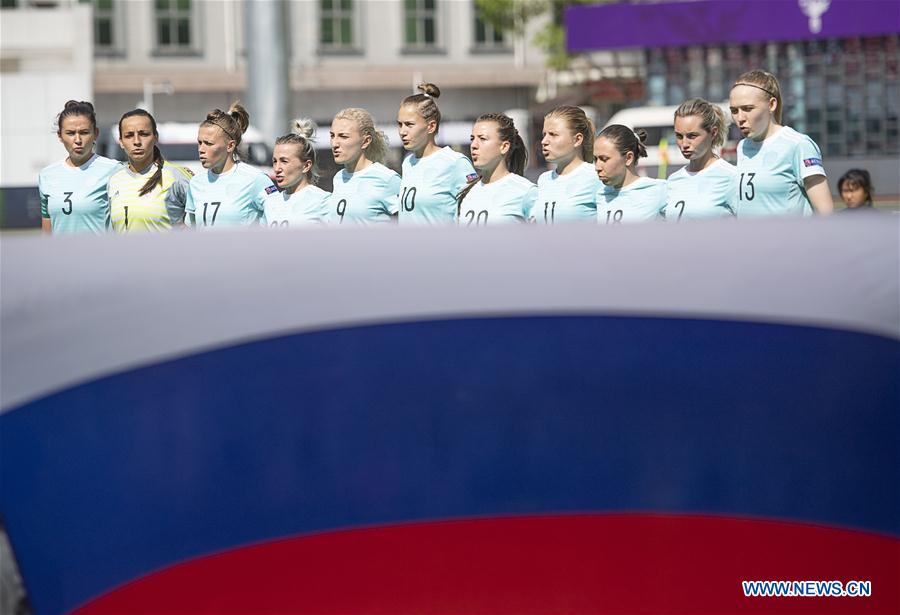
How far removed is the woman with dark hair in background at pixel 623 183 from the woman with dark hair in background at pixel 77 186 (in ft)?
5.77

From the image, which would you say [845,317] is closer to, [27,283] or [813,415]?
[813,415]

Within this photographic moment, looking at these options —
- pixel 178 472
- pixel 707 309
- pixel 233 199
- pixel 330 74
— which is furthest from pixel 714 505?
pixel 330 74

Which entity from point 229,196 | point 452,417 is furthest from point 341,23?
point 452,417

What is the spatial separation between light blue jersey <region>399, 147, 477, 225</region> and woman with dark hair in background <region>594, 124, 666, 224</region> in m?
0.61

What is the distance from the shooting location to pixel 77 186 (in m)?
5.07

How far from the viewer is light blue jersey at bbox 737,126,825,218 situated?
15.0 feet

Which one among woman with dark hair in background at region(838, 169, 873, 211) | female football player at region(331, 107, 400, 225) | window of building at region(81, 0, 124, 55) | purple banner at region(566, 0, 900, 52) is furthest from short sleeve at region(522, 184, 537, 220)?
window of building at region(81, 0, 124, 55)

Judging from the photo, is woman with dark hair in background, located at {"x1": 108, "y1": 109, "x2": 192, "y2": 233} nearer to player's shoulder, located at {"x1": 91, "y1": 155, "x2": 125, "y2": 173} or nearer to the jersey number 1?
player's shoulder, located at {"x1": 91, "y1": 155, "x2": 125, "y2": 173}

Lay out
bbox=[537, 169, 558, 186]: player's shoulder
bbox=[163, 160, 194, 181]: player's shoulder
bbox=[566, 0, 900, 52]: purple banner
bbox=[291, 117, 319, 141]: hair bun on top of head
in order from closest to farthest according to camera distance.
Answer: bbox=[537, 169, 558, 186]: player's shoulder
bbox=[163, 160, 194, 181]: player's shoulder
bbox=[291, 117, 319, 141]: hair bun on top of head
bbox=[566, 0, 900, 52]: purple banner

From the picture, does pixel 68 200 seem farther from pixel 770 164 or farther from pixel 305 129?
pixel 770 164

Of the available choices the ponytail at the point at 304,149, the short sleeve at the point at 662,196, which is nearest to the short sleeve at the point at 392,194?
the ponytail at the point at 304,149

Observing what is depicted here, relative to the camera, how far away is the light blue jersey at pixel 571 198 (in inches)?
176

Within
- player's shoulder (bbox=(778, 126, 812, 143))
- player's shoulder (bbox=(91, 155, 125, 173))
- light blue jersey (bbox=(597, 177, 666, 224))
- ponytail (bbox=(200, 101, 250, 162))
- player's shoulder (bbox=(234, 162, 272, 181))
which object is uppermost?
ponytail (bbox=(200, 101, 250, 162))

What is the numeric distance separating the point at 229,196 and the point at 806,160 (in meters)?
1.95
